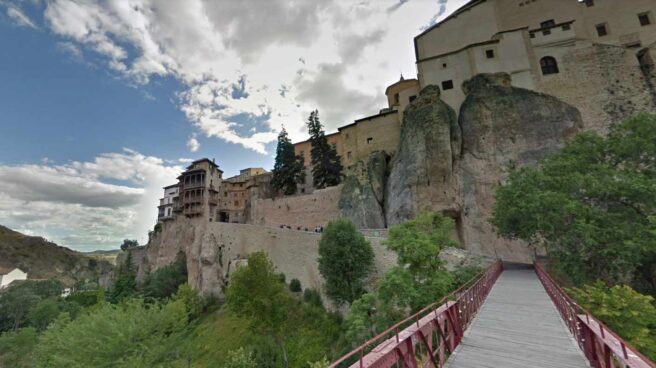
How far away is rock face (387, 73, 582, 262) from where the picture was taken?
22.0 m

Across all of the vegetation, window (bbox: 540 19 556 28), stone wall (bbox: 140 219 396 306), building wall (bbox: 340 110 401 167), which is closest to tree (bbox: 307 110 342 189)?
building wall (bbox: 340 110 401 167)

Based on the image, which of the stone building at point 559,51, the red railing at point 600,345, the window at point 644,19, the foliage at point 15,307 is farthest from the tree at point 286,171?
the foliage at point 15,307

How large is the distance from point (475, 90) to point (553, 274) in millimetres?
18022

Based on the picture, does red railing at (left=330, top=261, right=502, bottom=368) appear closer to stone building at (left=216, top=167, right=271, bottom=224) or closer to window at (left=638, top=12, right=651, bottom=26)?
window at (left=638, top=12, right=651, bottom=26)

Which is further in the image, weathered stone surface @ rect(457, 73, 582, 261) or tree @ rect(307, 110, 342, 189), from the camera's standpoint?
tree @ rect(307, 110, 342, 189)

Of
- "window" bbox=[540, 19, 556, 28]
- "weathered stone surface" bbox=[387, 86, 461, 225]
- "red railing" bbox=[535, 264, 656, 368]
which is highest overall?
"window" bbox=[540, 19, 556, 28]

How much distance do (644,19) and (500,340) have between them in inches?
1505

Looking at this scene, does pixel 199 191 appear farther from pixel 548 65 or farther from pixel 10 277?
pixel 10 277

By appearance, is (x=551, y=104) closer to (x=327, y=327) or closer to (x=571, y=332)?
(x=571, y=332)

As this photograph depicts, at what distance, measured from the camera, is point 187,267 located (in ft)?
121

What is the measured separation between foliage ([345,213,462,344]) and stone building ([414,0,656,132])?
64.2 ft

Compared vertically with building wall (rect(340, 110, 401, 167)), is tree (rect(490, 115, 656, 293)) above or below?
below

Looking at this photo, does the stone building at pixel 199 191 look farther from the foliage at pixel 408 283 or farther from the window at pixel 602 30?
the window at pixel 602 30

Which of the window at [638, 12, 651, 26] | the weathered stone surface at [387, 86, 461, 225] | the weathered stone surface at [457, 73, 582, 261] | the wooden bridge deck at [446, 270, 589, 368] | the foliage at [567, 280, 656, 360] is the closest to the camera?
the wooden bridge deck at [446, 270, 589, 368]
